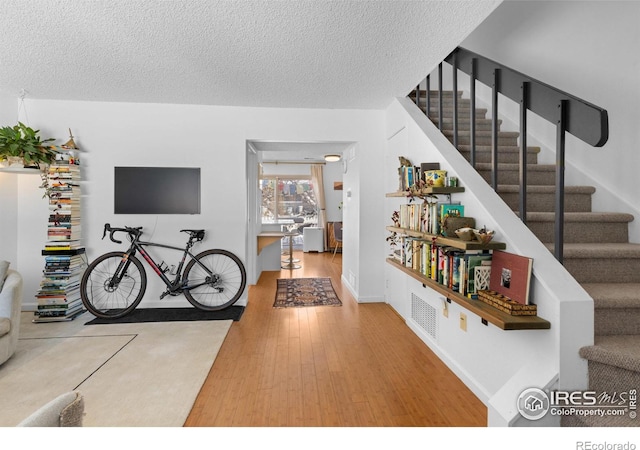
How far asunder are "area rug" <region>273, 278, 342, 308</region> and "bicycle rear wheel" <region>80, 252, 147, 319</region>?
1641 mm

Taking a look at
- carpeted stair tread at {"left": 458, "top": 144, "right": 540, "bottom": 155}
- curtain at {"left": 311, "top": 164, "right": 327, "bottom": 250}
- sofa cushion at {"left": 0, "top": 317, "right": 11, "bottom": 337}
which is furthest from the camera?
curtain at {"left": 311, "top": 164, "right": 327, "bottom": 250}

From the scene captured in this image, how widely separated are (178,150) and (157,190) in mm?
539

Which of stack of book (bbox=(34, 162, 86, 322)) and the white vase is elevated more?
the white vase

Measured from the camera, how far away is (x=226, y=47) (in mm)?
2578

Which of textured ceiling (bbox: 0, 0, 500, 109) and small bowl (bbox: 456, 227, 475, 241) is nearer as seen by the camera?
small bowl (bbox: 456, 227, 475, 241)

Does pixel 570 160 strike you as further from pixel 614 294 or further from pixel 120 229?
pixel 120 229

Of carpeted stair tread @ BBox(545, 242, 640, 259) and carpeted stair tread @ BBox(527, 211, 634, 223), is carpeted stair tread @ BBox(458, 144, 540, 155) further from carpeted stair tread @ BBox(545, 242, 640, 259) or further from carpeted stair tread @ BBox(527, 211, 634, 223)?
carpeted stair tread @ BBox(545, 242, 640, 259)

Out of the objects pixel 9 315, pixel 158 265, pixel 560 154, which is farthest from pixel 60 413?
pixel 158 265

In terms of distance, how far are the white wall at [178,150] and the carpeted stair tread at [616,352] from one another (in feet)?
9.11

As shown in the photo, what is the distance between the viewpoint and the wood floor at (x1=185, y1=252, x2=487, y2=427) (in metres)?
1.93

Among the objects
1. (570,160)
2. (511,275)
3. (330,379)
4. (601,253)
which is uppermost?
(570,160)

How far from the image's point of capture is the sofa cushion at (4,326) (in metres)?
2.45

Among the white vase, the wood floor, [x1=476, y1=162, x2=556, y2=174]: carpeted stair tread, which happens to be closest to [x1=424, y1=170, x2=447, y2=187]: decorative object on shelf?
[x1=476, y1=162, x2=556, y2=174]: carpeted stair tread

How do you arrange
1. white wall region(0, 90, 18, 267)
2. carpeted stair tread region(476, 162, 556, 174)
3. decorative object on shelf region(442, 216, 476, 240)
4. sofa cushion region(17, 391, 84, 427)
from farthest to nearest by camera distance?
white wall region(0, 90, 18, 267) < carpeted stair tread region(476, 162, 556, 174) < decorative object on shelf region(442, 216, 476, 240) < sofa cushion region(17, 391, 84, 427)
